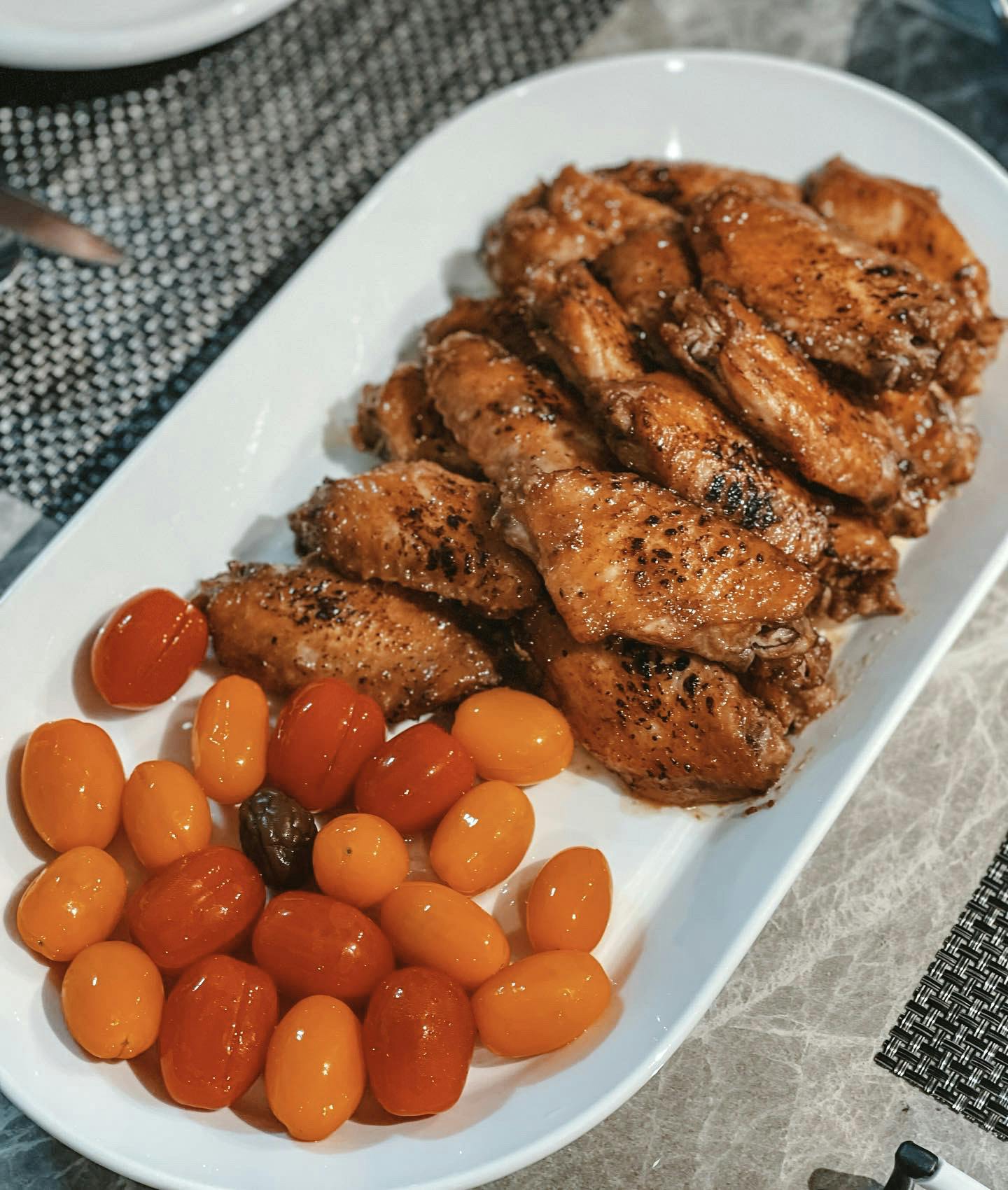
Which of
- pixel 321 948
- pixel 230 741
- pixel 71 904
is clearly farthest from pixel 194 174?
pixel 321 948

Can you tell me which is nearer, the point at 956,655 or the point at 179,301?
the point at 956,655

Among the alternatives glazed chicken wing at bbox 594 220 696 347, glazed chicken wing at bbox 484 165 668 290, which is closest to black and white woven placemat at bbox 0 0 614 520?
glazed chicken wing at bbox 484 165 668 290

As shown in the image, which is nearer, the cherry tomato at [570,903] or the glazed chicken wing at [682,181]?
the cherry tomato at [570,903]

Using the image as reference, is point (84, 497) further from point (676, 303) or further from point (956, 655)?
point (956, 655)

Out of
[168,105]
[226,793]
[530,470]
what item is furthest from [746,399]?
[168,105]

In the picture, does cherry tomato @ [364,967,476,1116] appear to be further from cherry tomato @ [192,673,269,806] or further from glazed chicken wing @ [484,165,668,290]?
glazed chicken wing @ [484,165,668,290]

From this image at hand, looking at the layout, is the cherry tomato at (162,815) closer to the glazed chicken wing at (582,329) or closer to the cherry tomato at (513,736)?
the cherry tomato at (513,736)

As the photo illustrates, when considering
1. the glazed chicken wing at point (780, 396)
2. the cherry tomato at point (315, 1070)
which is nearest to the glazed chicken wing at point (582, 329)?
the glazed chicken wing at point (780, 396)
